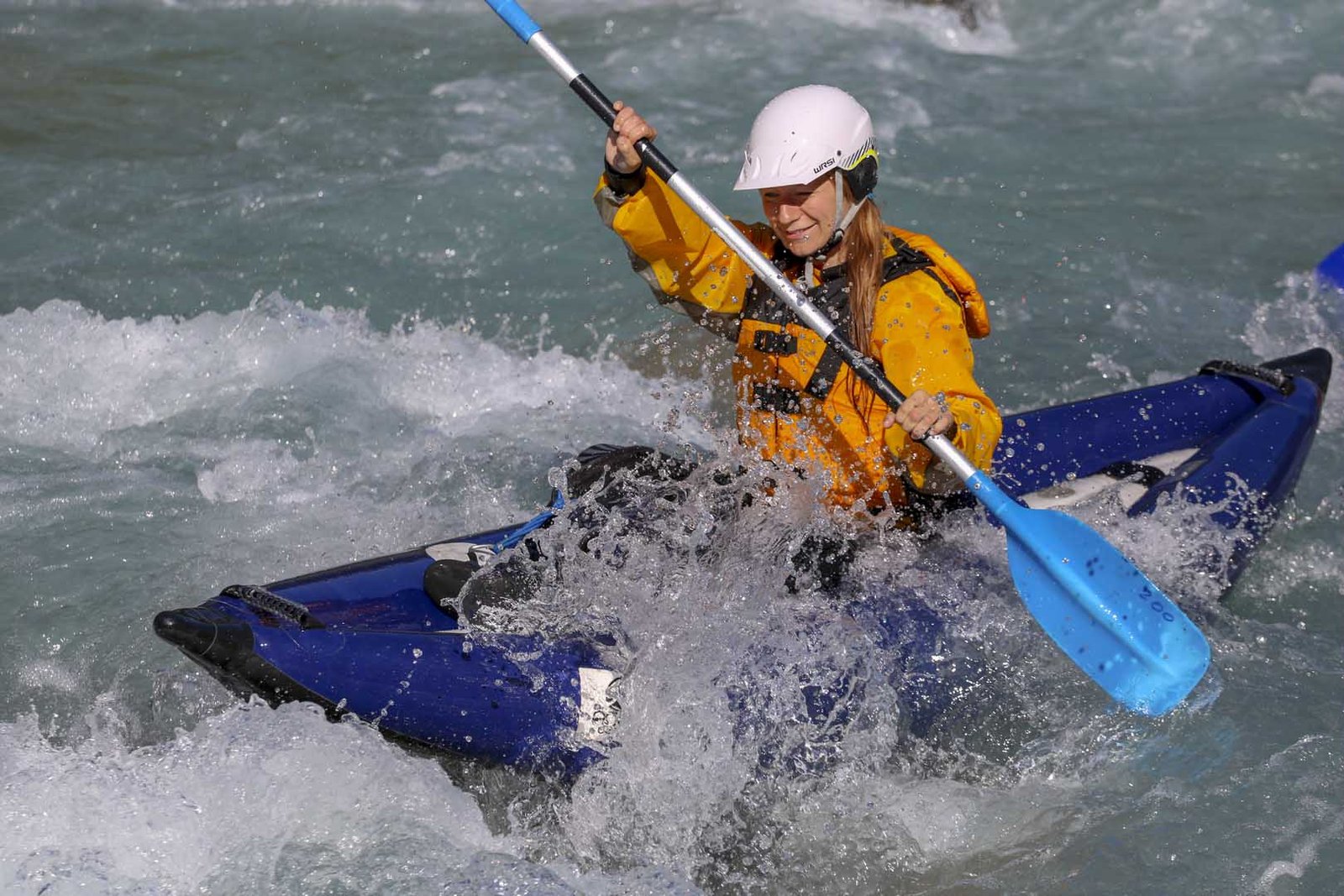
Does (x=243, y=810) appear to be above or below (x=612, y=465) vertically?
below

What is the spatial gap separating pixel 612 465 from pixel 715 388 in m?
1.99

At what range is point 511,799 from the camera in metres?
3.23

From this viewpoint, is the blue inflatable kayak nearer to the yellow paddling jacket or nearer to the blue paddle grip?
the yellow paddling jacket

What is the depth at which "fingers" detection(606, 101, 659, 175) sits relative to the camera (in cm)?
334

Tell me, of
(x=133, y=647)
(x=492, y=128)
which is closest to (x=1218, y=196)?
(x=492, y=128)

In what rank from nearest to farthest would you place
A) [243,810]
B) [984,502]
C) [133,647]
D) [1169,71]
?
[243,810]
[984,502]
[133,647]
[1169,71]

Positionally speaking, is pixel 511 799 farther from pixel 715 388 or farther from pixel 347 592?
Result: pixel 715 388

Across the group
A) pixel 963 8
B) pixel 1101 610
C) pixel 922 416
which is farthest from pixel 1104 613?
pixel 963 8

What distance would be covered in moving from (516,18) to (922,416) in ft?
4.72

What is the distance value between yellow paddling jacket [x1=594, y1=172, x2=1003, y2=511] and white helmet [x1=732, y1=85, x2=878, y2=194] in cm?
23

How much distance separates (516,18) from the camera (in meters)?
3.59

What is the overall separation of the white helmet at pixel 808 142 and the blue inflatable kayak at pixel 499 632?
82cm

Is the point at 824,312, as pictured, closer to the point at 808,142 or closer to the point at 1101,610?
the point at 808,142

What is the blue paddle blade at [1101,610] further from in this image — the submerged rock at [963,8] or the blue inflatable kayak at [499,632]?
the submerged rock at [963,8]
